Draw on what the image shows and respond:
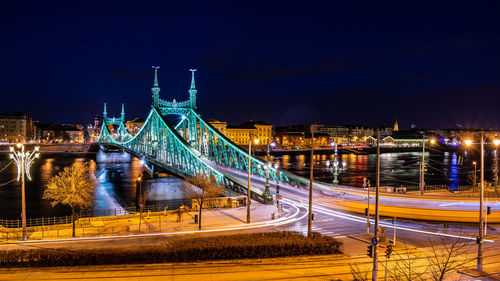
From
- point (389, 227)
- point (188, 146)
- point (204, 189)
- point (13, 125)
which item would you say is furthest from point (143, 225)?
point (13, 125)

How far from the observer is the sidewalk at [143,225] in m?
24.1

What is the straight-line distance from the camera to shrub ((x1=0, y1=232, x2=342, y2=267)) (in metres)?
15.9

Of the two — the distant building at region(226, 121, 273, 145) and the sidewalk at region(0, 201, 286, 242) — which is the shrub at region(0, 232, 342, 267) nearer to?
the sidewalk at region(0, 201, 286, 242)

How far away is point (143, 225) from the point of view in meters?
25.8

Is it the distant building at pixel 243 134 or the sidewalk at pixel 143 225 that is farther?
the distant building at pixel 243 134

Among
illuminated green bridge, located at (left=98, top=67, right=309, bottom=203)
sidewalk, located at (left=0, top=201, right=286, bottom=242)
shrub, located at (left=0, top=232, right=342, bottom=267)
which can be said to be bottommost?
sidewalk, located at (left=0, top=201, right=286, bottom=242)

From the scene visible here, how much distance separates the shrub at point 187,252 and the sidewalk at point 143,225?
6991 mm

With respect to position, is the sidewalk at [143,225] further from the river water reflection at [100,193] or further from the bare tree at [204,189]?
the river water reflection at [100,193]

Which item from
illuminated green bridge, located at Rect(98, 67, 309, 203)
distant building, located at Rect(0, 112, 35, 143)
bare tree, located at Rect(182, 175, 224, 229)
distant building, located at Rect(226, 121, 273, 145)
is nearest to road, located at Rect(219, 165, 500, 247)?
bare tree, located at Rect(182, 175, 224, 229)

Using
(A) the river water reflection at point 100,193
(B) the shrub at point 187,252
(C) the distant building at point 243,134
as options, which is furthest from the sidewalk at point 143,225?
(C) the distant building at point 243,134

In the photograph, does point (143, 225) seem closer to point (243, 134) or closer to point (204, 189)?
point (204, 189)

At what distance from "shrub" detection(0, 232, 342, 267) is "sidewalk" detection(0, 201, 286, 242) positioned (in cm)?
699

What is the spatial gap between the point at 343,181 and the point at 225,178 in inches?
1565

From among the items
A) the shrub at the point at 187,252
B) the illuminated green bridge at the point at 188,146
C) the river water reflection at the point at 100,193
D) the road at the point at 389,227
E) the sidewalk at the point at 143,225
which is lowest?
the river water reflection at the point at 100,193
